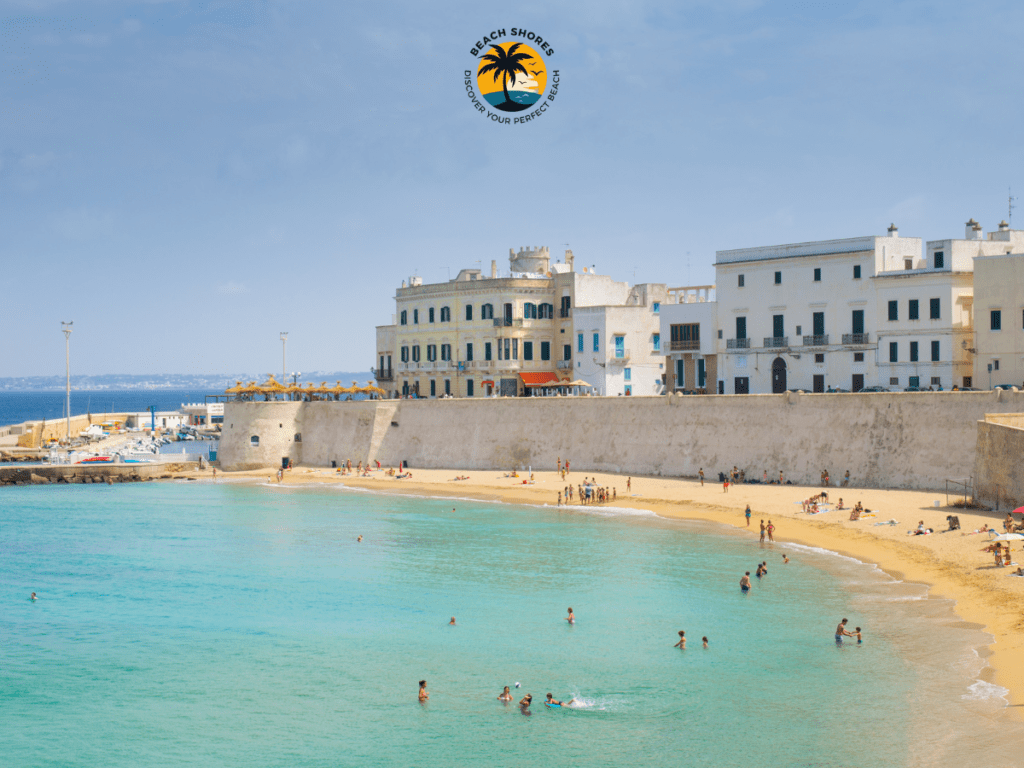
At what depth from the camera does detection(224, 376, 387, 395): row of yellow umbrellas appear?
67562 millimetres

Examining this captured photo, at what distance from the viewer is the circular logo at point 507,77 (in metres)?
48.3

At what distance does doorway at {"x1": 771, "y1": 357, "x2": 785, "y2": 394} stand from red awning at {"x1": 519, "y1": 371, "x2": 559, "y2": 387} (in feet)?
49.1

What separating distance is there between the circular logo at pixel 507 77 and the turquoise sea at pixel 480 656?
66.4 feet

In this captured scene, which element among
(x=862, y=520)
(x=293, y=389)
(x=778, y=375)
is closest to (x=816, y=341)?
(x=778, y=375)

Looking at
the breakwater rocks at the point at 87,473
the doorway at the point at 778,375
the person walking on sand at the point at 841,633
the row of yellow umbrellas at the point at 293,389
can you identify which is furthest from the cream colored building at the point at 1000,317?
A: the breakwater rocks at the point at 87,473

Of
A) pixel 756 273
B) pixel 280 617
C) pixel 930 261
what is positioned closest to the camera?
pixel 280 617

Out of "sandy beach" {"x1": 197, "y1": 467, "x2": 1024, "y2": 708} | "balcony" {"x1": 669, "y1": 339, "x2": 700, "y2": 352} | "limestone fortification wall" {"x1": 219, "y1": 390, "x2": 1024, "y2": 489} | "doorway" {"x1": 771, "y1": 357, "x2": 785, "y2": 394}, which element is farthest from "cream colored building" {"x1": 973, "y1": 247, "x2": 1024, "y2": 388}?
"balcony" {"x1": 669, "y1": 339, "x2": 700, "y2": 352}

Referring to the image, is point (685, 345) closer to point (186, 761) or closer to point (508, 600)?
point (508, 600)

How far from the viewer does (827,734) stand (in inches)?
844

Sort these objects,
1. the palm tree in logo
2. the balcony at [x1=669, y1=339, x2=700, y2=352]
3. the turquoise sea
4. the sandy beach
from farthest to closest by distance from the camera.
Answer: the balcony at [x1=669, y1=339, x2=700, y2=352], the palm tree in logo, the sandy beach, the turquoise sea

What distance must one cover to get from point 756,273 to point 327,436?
96.8 feet

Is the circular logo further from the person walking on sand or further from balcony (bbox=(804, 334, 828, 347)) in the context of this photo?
the person walking on sand

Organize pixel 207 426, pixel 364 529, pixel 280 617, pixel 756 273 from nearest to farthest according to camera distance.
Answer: pixel 280 617 < pixel 364 529 < pixel 756 273 < pixel 207 426

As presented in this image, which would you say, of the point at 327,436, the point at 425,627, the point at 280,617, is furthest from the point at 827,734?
the point at 327,436
